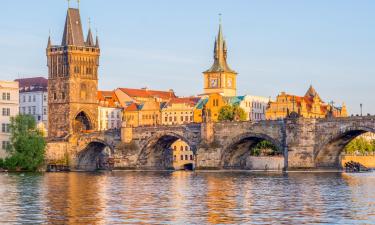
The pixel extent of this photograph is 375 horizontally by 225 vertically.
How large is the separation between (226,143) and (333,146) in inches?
609

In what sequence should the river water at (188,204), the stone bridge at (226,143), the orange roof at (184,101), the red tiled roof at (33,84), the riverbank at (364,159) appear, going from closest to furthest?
the river water at (188,204), the stone bridge at (226,143), the riverbank at (364,159), the red tiled roof at (33,84), the orange roof at (184,101)

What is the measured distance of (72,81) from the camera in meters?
152

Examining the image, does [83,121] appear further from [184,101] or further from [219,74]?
[219,74]

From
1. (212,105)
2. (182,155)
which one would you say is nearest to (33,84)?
(182,155)

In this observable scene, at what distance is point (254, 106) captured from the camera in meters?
188

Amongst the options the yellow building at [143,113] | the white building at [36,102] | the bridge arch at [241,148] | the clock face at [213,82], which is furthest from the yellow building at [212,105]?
the bridge arch at [241,148]

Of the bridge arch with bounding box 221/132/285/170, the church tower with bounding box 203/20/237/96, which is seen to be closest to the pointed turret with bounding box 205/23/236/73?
the church tower with bounding box 203/20/237/96

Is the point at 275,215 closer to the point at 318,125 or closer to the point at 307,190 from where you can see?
the point at 307,190

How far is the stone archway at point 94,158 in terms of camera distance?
146m

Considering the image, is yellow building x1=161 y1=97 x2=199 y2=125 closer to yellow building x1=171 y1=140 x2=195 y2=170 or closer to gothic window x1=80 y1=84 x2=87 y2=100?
yellow building x1=171 y1=140 x2=195 y2=170

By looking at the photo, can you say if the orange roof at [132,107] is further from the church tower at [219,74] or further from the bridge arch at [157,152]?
the bridge arch at [157,152]

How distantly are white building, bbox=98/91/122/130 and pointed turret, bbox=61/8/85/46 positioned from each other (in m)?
25.0

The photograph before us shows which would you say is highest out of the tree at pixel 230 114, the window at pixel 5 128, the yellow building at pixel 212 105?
the yellow building at pixel 212 105

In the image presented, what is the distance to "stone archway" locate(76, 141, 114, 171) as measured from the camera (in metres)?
146
